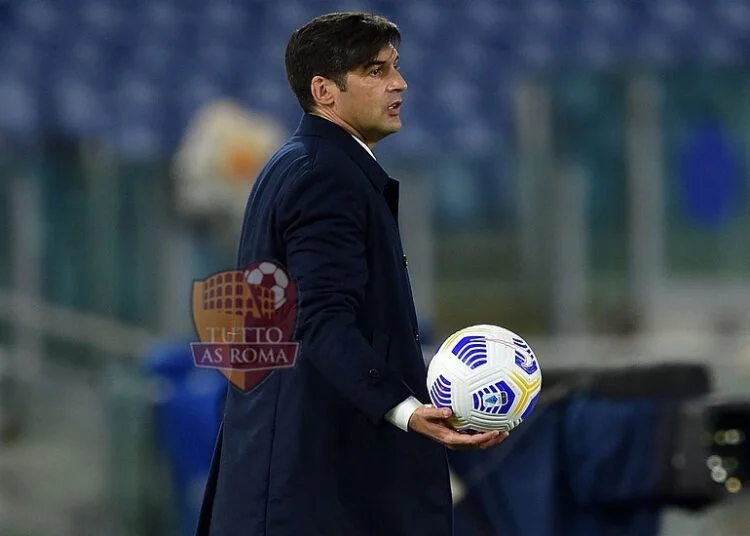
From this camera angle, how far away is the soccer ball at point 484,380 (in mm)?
2709

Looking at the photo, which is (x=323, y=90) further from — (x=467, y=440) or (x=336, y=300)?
(x=467, y=440)

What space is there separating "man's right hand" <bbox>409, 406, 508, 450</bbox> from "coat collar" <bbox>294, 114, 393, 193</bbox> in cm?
45

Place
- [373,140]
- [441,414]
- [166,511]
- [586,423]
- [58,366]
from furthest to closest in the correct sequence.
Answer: [58,366] → [166,511] → [586,423] → [373,140] → [441,414]

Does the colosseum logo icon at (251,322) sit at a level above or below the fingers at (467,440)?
above

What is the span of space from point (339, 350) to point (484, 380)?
0.29 metres

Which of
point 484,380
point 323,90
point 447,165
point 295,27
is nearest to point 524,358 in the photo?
point 484,380

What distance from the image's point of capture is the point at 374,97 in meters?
2.84

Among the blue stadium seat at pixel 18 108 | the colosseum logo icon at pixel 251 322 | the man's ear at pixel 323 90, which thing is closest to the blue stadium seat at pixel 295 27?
the blue stadium seat at pixel 18 108

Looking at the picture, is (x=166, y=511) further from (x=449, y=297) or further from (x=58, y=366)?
(x=449, y=297)

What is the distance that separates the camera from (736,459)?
453 centimetres

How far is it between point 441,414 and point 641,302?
7924 mm

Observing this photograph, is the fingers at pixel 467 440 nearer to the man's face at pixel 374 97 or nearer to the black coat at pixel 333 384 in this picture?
the black coat at pixel 333 384

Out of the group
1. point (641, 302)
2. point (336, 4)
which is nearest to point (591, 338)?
point (641, 302)

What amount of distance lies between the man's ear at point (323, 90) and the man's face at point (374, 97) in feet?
0.04
